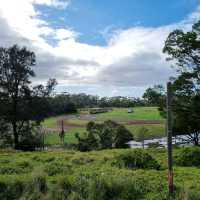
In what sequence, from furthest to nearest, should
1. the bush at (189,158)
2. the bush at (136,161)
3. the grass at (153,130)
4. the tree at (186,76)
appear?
the grass at (153,130), the tree at (186,76), the bush at (189,158), the bush at (136,161)

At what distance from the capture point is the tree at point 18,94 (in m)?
35.1

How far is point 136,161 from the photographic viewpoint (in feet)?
42.5

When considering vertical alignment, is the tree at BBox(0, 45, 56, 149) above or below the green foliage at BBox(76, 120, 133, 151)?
above

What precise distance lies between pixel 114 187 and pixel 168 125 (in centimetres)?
201

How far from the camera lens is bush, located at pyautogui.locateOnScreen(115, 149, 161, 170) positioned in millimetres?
12923

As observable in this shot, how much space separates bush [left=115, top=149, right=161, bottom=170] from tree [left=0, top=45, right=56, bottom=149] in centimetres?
2301

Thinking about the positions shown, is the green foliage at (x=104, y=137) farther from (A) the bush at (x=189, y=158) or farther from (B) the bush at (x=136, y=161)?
(B) the bush at (x=136, y=161)

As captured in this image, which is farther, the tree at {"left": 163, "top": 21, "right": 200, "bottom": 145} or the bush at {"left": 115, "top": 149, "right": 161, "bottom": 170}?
the tree at {"left": 163, "top": 21, "right": 200, "bottom": 145}

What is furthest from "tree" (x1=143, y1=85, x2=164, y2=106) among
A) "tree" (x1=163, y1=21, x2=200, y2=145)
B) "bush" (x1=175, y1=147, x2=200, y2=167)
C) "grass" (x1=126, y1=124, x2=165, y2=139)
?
"grass" (x1=126, y1=124, x2=165, y2=139)

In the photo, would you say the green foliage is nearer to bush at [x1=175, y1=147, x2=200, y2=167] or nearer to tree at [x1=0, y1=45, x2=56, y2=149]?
tree at [x1=0, y1=45, x2=56, y2=149]

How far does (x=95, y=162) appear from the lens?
15180mm

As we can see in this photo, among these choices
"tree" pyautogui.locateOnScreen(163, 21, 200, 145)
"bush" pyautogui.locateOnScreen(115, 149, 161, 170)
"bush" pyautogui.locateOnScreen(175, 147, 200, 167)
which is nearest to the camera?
"bush" pyautogui.locateOnScreen(115, 149, 161, 170)

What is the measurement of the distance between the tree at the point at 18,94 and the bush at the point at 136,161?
906 inches

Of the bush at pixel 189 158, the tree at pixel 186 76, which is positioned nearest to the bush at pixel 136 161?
the bush at pixel 189 158
